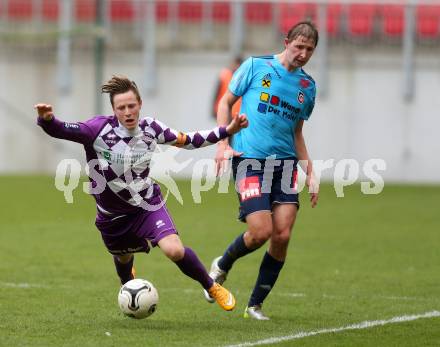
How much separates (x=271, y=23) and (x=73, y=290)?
15.1 metres

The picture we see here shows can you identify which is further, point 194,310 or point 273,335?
point 194,310

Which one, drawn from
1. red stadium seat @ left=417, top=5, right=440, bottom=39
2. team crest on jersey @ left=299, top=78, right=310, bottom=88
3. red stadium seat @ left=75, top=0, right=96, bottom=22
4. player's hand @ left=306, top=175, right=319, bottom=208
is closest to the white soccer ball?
player's hand @ left=306, top=175, right=319, bottom=208

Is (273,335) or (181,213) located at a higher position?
(273,335)

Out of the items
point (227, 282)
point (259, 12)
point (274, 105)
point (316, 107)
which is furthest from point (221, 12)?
point (274, 105)

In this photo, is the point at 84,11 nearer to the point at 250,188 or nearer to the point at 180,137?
the point at 250,188

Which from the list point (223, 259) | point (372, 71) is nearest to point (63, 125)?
point (223, 259)

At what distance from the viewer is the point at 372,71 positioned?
23.0m

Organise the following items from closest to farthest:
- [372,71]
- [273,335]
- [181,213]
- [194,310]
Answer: [273,335], [194,310], [181,213], [372,71]

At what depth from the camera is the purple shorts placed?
25.4 ft

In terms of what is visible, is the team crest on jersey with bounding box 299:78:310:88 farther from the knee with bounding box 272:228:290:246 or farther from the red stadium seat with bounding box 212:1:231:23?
the red stadium seat with bounding box 212:1:231:23

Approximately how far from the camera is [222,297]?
25.7 feet

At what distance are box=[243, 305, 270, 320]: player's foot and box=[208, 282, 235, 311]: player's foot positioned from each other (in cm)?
36

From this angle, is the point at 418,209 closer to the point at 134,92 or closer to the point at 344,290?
the point at 344,290

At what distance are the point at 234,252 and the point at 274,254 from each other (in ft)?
1.12
